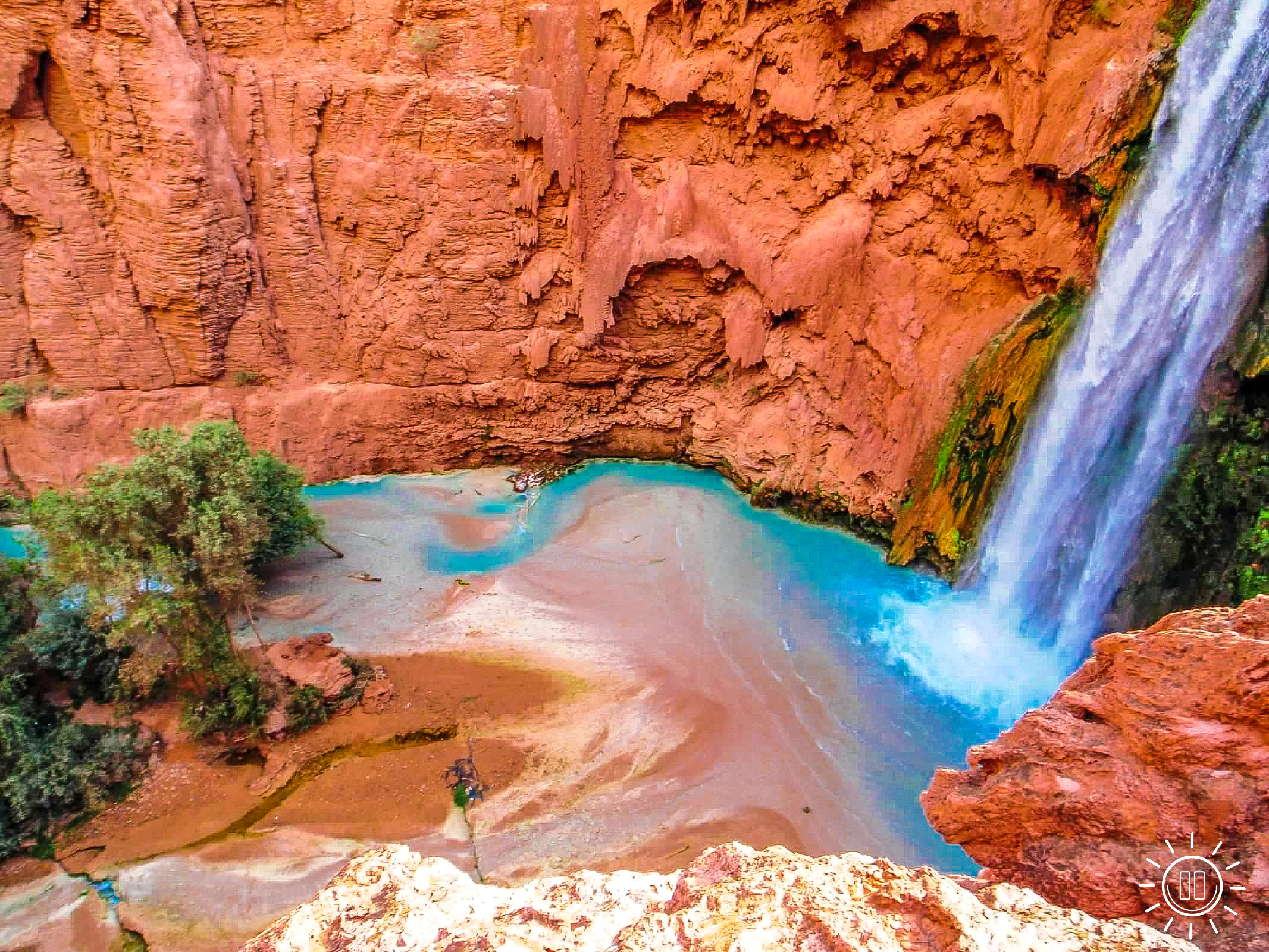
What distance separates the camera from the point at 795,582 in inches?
504

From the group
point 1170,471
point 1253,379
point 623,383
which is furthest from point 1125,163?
point 623,383

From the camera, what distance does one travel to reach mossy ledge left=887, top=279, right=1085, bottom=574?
1133 centimetres

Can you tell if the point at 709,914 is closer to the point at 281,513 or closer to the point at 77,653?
the point at 77,653

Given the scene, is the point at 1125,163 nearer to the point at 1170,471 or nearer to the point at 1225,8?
the point at 1225,8

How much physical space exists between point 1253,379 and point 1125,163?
12.0ft

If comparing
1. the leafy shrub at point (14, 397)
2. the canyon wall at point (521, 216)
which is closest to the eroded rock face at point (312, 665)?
the canyon wall at point (521, 216)

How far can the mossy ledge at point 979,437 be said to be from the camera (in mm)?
11328

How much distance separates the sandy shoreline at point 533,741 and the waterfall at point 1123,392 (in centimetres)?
283

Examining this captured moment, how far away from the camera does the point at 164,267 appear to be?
43.5 ft

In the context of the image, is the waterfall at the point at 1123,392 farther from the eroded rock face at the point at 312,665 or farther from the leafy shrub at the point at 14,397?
the leafy shrub at the point at 14,397

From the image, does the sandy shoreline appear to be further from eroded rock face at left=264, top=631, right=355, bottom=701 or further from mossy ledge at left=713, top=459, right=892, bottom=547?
mossy ledge at left=713, top=459, right=892, bottom=547

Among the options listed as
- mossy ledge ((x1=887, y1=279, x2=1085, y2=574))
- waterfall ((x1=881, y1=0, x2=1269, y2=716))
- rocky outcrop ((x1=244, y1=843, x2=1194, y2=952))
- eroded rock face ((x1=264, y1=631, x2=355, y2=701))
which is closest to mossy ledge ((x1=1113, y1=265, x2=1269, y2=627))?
waterfall ((x1=881, y1=0, x2=1269, y2=716))

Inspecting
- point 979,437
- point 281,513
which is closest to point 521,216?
point 281,513

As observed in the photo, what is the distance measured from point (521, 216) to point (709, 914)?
13.6 m
